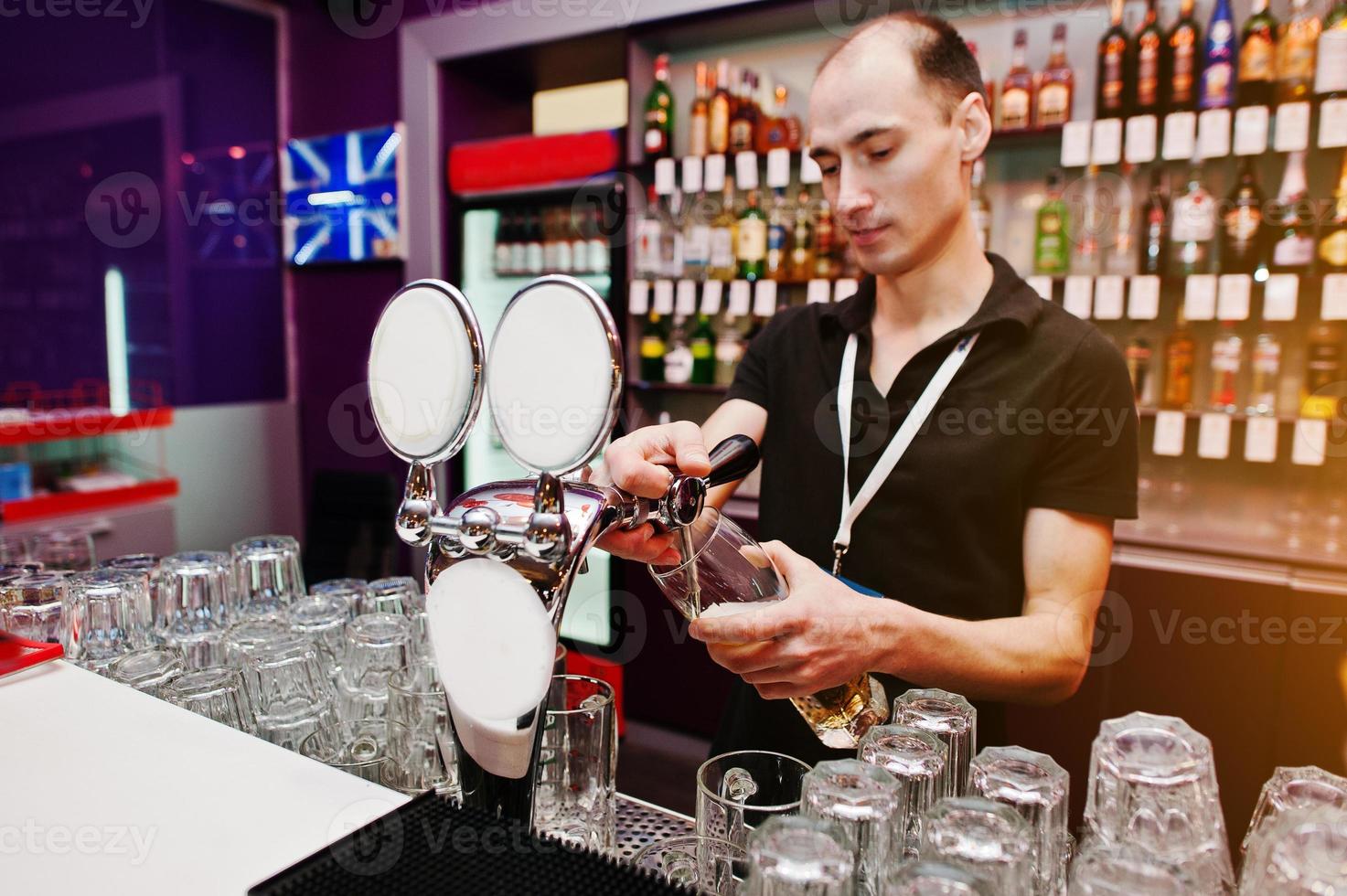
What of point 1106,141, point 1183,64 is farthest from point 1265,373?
point 1183,64

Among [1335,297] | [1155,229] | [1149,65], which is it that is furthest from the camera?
[1155,229]

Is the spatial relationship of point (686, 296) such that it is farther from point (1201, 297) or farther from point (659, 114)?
point (1201, 297)

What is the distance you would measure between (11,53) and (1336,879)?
5.21 metres

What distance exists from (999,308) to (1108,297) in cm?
162

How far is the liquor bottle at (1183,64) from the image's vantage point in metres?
2.82

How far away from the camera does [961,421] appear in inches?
59.9

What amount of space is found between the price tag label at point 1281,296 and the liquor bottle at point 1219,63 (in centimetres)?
57

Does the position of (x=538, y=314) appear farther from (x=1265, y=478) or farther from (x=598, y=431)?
(x=1265, y=478)

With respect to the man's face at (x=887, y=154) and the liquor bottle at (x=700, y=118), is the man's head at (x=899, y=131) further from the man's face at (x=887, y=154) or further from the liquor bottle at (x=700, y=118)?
the liquor bottle at (x=700, y=118)

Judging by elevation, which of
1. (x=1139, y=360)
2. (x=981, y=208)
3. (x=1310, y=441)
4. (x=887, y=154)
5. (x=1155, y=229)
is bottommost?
(x=1310, y=441)

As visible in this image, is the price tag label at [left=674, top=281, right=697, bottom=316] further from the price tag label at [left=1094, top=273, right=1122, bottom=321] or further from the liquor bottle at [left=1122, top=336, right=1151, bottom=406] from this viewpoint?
the liquor bottle at [left=1122, top=336, right=1151, bottom=406]

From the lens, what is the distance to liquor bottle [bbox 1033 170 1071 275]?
313cm

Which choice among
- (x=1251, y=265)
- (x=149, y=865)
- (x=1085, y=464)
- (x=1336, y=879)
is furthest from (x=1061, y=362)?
(x=1251, y=265)

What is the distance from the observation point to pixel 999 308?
1.54 m
